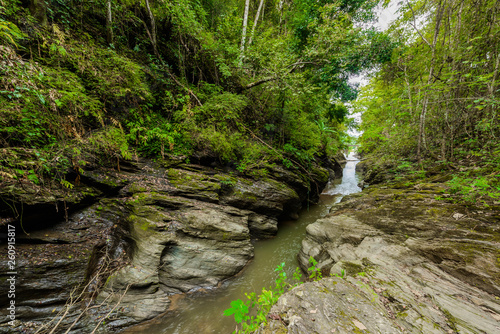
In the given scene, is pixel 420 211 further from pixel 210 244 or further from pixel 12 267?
pixel 12 267

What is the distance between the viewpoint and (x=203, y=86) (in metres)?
7.24

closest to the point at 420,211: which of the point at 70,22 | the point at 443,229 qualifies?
the point at 443,229

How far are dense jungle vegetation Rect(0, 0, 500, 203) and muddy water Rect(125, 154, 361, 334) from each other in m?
3.28

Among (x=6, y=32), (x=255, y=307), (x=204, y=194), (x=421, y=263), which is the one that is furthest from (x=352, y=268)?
(x=6, y=32)

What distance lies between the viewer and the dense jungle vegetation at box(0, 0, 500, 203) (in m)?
3.41

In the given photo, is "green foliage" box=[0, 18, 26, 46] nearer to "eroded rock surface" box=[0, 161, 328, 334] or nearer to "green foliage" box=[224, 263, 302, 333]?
"eroded rock surface" box=[0, 161, 328, 334]

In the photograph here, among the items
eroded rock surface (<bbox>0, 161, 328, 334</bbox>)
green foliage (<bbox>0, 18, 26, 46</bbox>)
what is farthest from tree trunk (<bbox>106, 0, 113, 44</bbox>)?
eroded rock surface (<bbox>0, 161, 328, 334</bbox>)

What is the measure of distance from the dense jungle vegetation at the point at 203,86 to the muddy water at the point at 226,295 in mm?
3278

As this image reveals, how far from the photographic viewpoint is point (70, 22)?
4.70 meters

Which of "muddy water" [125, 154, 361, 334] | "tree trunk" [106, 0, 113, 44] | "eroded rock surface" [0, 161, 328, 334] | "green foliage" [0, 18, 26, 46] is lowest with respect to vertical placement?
"muddy water" [125, 154, 361, 334]

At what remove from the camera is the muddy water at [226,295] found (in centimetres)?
335

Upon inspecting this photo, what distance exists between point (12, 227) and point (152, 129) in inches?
144

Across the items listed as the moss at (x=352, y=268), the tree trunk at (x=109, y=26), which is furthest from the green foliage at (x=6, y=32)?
the moss at (x=352, y=268)

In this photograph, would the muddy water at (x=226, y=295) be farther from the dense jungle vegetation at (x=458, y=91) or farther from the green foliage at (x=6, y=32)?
the green foliage at (x=6, y=32)
